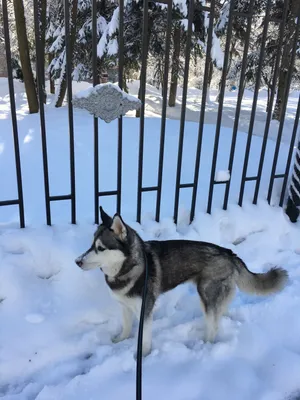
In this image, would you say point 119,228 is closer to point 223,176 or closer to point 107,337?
point 107,337

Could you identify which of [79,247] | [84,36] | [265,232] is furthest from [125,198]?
[84,36]

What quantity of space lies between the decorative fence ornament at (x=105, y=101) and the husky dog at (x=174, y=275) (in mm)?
1140

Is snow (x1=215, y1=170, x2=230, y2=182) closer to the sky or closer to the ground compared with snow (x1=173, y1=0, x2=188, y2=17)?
closer to the ground

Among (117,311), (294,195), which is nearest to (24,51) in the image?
(294,195)

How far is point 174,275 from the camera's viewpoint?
292 cm

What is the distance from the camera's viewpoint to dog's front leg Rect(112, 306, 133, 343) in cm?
296

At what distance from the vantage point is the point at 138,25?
33.4 ft

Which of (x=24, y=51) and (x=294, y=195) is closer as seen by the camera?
(x=294, y=195)

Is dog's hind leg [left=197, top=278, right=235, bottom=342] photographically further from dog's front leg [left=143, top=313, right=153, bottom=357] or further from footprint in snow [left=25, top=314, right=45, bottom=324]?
footprint in snow [left=25, top=314, right=45, bottom=324]

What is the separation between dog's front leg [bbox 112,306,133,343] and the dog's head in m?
0.57

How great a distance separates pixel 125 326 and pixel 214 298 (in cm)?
84

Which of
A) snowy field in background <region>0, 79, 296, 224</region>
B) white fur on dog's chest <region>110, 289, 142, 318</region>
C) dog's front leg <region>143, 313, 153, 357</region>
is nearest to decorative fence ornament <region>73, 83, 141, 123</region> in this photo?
snowy field in background <region>0, 79, 296, 224</region>

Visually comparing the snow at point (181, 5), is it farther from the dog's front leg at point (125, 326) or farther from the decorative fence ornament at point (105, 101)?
the dog's front leg at point (125, 326)

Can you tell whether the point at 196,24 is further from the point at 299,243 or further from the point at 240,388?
the point at 240,388
